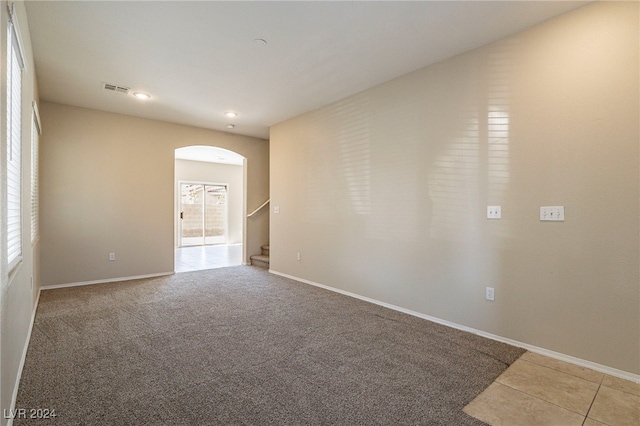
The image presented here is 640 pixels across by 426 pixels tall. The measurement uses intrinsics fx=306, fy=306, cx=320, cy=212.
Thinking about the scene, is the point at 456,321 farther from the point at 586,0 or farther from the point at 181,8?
the point at 181,8

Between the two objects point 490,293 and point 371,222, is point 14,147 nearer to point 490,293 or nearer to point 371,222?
point 371,222

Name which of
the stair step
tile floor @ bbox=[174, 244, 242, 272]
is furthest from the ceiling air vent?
the stair step

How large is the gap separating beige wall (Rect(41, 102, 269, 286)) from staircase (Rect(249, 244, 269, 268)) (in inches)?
61.9

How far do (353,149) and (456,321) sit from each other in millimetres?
2369

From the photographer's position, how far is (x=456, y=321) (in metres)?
3.02

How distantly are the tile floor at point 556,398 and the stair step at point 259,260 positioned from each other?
14.7 feet

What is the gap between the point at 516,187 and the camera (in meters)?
2.61

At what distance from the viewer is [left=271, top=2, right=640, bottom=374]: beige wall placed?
2164mm

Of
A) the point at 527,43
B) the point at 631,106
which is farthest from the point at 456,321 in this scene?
the point at 527,43

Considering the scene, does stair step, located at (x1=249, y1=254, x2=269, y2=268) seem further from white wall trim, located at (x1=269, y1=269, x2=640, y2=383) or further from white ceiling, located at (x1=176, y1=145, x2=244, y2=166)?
white ceiling, located at (x1=176, y1=145, x2=244, y2=166)

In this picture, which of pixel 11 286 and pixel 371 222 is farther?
pixel 371 222

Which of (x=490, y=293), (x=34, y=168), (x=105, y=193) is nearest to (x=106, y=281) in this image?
(x=105, y=193)

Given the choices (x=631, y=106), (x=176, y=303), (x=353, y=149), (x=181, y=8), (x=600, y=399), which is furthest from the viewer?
(x=353, y=149)

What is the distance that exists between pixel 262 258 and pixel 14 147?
4377mm
